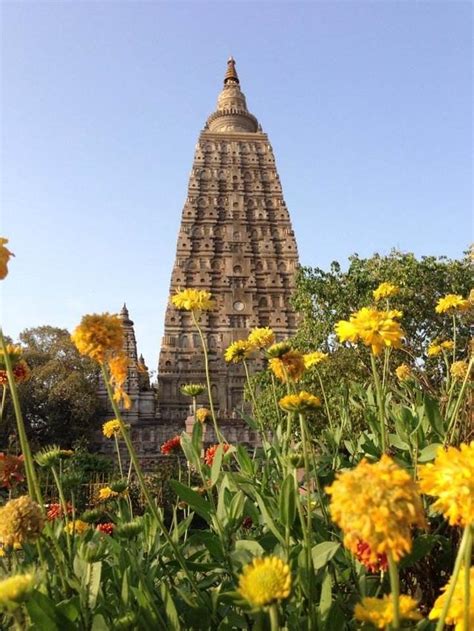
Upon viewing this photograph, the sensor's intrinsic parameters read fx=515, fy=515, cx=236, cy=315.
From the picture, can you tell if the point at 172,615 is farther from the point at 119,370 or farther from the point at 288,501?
the point at 119,370

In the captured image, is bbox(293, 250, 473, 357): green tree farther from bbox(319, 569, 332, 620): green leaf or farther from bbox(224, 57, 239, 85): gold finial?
bbox(224, 57, 239, 85): gold finial

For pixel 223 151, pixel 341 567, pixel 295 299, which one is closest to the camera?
pixel 341 567

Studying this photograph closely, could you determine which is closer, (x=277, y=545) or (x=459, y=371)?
(x=277, y=545)

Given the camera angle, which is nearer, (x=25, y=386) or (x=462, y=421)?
(x=462, y=421)

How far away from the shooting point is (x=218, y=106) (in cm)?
3741

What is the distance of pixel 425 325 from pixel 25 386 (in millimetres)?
15667

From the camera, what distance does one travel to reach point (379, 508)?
930 millimetres

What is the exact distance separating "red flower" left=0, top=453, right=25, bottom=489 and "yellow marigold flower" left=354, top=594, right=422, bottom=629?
155cm

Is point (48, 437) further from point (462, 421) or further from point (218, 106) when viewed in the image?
point (218, 106)

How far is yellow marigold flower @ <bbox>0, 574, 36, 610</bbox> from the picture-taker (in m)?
1.03

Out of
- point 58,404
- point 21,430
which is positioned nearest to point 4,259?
point 21,430

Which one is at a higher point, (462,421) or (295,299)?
(295,299)

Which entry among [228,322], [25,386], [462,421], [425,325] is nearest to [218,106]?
[228,322]

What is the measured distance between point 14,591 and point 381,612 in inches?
29.8
